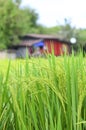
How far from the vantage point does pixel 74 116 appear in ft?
3.72

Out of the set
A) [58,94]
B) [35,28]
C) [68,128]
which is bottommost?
[68,128]

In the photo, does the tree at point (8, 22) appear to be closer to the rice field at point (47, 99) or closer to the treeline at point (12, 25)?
the treeline at point (12, 25)

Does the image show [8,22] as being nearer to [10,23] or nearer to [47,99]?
[10,23]

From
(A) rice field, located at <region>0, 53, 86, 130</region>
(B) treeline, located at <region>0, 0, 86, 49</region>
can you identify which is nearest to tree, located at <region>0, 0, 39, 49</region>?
(B) treeline, located at <region>0, 0, 86, 49</region>

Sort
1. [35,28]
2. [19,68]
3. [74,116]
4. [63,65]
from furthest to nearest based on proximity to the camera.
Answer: [35,28] → [19,68] → [63,65] → [74,116]

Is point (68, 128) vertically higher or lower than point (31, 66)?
lower

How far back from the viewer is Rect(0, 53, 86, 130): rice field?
115 centimetres

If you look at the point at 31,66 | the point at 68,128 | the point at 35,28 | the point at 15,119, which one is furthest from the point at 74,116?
the point at 35,28

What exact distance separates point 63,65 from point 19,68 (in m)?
0.20

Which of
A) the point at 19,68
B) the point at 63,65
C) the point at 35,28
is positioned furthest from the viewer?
the point at 35,28

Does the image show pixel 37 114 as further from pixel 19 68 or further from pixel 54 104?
pixel 19 68

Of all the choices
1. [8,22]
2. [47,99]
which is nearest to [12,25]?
[8,22]

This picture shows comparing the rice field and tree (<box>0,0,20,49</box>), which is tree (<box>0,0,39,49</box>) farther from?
the rice field

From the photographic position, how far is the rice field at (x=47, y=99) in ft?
3.77
